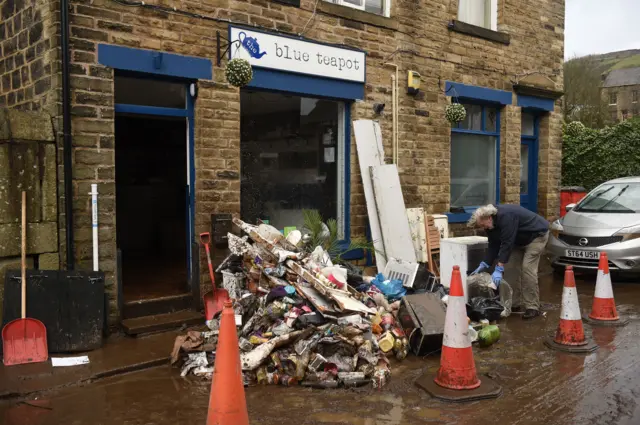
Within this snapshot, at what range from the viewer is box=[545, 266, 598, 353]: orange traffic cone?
6.22m

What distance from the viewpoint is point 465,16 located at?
10930 mm

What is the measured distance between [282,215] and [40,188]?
3428 millimetres

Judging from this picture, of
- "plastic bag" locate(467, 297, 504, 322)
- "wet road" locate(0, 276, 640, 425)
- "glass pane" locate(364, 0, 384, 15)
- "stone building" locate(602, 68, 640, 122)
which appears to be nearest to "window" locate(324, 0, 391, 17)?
"glass pane" locate(364, 0, 384, 15)

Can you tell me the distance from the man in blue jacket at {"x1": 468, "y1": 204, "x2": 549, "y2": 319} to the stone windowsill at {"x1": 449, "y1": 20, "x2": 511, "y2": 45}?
13.4 feet

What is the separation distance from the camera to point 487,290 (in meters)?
7.57

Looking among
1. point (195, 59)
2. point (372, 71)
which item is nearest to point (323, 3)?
point (372, 71)

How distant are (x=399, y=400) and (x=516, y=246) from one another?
3951 mm

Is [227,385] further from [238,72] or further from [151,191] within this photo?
[151,191]

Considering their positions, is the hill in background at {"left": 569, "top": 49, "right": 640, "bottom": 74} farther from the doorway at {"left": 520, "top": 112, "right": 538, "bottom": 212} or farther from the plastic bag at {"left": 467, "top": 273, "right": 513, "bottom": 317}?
the plastic bag at {"left": 467, "top": 273, "right": 513, "bottom": 317}

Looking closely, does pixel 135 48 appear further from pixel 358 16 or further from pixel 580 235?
pixel 580 235

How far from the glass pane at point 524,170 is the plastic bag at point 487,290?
535 cm

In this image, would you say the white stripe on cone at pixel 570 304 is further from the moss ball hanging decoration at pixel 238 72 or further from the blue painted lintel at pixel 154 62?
the blue painted lintel at pixel 154 62

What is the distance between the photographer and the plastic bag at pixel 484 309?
7180 millimetres

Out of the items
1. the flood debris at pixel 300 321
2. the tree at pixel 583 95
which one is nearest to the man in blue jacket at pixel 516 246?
the flood debris at pixel 300 321
